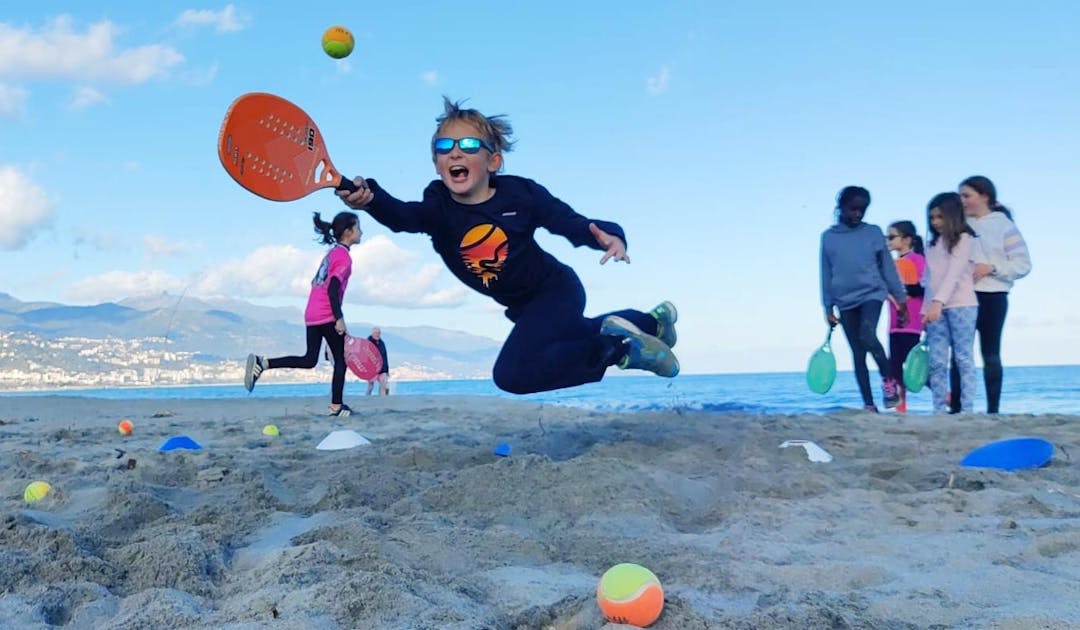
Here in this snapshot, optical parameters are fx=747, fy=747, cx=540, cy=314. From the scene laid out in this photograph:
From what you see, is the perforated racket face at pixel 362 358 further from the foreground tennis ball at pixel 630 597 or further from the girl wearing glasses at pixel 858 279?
the foreground tennis ball at pixel 630 597

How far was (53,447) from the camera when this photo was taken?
4156mm

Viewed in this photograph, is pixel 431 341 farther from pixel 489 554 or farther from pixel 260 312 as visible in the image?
pixel 489 554

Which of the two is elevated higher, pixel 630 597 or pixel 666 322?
pixel 666 322

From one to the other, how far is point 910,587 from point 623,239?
2160mm

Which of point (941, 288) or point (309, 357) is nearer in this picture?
point (941, 288)

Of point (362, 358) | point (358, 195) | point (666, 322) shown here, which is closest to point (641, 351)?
point (666, 322)

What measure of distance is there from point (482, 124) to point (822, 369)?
4.68m

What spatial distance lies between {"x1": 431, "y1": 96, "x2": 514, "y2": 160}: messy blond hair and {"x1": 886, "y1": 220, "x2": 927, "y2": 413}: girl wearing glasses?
151 inches

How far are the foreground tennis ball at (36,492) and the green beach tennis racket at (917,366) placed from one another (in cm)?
631

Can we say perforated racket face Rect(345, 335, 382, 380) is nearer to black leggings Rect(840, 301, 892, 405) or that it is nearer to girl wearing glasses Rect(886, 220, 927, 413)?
black leggings Rect(840, 301, 892, 405)

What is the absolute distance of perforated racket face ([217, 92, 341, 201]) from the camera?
291 cm

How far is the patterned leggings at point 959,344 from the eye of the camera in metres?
5.74

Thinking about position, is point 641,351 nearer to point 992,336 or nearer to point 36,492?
point 36,492

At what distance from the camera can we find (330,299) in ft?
20.1
